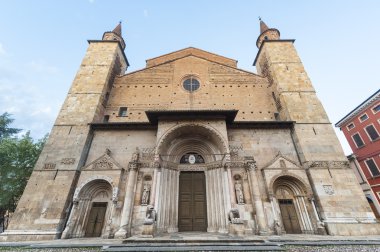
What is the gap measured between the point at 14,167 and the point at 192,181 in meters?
13.4

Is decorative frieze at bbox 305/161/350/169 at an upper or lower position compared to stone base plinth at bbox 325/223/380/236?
upper

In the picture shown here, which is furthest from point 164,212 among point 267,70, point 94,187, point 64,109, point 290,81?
point 267,70

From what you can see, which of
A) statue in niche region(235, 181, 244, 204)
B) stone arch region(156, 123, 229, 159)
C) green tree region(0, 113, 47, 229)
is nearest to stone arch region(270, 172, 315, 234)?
statue in niche region(235, 181, 244, 204)

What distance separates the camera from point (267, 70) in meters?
14.1

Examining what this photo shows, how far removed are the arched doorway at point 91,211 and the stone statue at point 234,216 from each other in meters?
5.43

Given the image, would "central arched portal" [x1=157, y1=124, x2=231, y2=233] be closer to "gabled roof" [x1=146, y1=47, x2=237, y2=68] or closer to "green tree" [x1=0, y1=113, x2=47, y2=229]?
"gabled roof" [x1=146, y1=47, x2=237, y2=68]

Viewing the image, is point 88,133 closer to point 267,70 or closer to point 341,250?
point 341,250

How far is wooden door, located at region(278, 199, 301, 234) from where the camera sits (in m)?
8.46

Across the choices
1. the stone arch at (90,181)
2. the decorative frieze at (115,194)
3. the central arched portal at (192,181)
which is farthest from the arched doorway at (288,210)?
the stone arch at (90,181)

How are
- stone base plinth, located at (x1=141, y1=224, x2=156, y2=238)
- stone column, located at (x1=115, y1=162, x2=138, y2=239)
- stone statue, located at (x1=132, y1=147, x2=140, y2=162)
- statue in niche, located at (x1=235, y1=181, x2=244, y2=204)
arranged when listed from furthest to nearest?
stone statue, located at (x1=132, y1=147, x2=140, y2=162)
statue in niche, located at (x1=235, y1=181, x2=244, y2=204)
stone column, located at (x1=115, y1=162, x2=138, y2=239)
stone base plinth, located at (x1=141, y1=224, x2=156, y2=238)

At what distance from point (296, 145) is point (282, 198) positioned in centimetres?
314

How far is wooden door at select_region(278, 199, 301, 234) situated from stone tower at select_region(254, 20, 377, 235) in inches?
43.6

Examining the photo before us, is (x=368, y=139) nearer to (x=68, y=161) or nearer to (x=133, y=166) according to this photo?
(x=133, y=166)

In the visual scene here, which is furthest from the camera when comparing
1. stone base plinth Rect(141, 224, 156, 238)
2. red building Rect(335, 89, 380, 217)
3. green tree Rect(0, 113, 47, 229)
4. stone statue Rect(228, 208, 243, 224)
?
red building Rect(335, 89, 380, 217)
